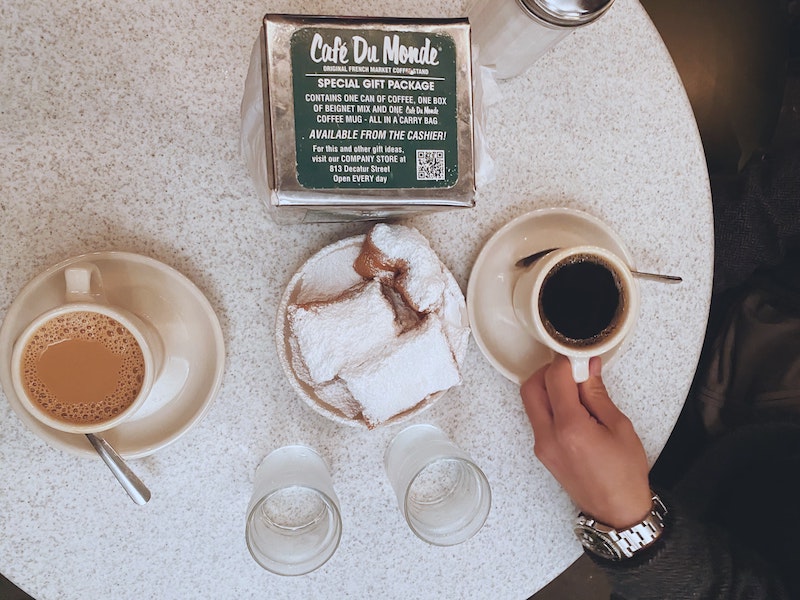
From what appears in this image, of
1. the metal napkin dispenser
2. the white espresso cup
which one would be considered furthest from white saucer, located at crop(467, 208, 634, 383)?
the white espresso cup

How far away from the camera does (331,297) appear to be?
2.72 ft

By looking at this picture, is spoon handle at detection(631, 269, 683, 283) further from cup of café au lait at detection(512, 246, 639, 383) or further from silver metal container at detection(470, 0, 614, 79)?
silver metal container at detection(470, 0, 614, 79)

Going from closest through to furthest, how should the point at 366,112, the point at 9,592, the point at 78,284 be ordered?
the point at 366,112, the point at 78,284, the point at 9,592

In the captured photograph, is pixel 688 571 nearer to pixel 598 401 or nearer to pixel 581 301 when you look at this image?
pixel 598 401

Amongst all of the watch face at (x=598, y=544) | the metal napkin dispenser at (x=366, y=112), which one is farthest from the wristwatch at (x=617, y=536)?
the metal napkin dispenser at (x=366, y=112)

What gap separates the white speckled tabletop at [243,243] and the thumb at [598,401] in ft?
0.16

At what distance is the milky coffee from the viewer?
723mm

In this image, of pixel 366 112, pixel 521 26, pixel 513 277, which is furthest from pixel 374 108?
pixel 513 277

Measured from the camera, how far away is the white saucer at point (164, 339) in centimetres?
80

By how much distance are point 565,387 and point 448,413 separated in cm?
17

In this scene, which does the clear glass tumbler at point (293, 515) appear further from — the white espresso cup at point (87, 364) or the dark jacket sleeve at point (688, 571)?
the dark jacket sleeve at point (688, 571)

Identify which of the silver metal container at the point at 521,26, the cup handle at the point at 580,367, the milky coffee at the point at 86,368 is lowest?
the cup handle at the point at 580,367

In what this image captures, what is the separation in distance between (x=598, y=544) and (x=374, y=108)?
0.68 metres

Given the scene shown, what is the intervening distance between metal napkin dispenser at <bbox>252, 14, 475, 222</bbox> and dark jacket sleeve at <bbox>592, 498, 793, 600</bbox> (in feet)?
2.03
